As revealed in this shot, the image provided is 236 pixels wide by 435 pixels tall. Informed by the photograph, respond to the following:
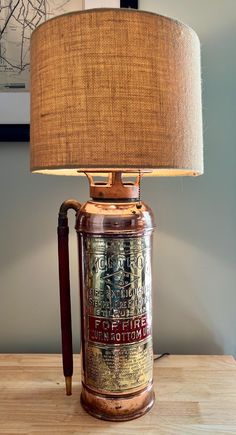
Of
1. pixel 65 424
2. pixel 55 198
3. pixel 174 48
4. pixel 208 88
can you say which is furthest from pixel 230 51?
pixel 65 424

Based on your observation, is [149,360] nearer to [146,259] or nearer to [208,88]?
[146,259]

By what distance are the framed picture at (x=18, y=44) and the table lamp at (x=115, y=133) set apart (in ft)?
1.17

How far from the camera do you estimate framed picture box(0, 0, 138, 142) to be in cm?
94

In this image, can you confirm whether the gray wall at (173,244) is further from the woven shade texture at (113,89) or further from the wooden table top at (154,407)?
the woven shade texture at (113,89)

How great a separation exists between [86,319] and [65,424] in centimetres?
20

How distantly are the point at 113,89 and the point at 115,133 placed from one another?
64 mm

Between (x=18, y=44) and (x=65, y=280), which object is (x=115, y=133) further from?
(x=18, y=44)

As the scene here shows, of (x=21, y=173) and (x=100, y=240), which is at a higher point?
(x=21, y=173)

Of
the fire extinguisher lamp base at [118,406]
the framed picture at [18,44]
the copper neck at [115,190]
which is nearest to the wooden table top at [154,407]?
the fire extinguisher lamp base at [118,406]

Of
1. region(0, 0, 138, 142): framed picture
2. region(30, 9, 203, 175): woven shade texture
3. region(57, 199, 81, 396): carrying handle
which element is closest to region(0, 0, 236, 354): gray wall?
region(0, 0, 138, 142): framed picture

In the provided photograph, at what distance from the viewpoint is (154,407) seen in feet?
2.46

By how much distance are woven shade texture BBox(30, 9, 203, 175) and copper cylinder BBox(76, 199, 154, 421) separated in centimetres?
14

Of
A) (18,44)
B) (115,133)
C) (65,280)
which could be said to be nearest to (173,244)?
(65,280)

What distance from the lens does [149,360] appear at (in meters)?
0.74
